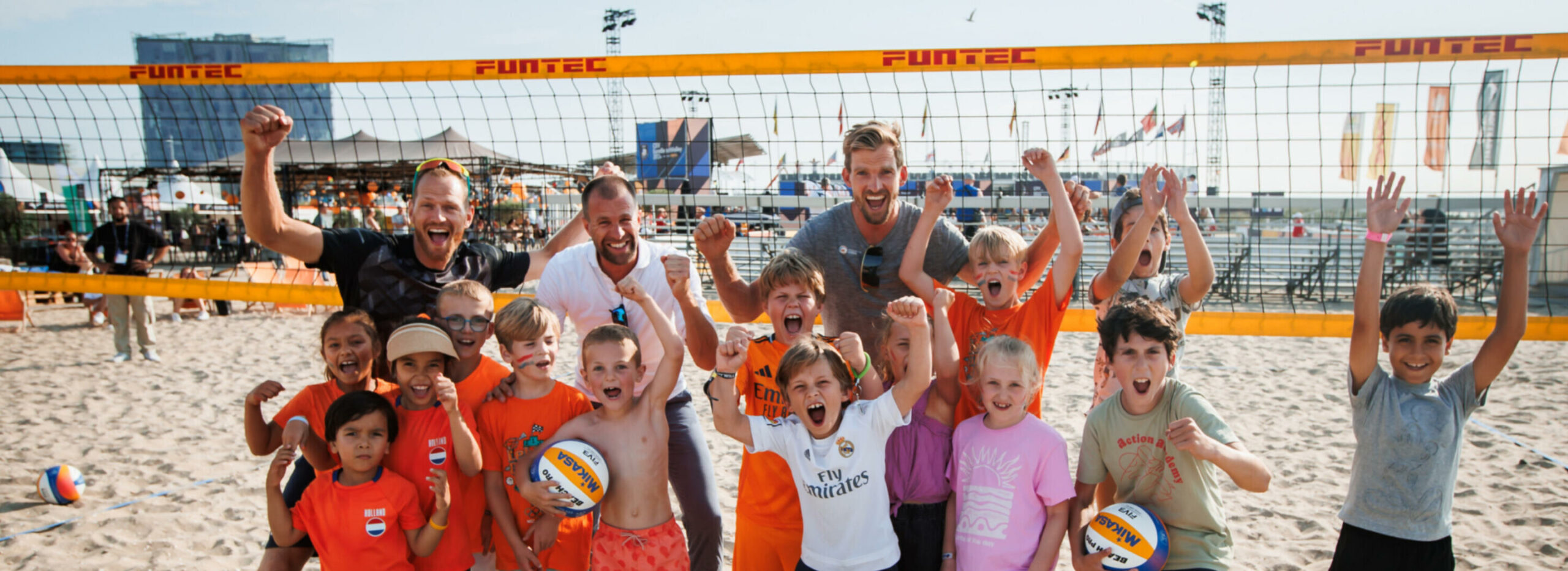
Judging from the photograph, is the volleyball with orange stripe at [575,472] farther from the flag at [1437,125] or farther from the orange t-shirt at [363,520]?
the flag at [1437,125]

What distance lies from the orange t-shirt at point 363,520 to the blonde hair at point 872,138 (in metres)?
1.77

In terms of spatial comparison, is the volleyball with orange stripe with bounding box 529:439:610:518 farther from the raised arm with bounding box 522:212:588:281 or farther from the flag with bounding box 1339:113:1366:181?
the flag with bounding box 1339:113:1366:181

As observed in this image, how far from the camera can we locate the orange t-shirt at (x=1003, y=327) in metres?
2.54

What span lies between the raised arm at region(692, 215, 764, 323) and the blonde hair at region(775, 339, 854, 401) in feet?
1.12

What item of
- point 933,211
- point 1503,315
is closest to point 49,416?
point 933,211

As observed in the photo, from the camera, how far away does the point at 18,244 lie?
675 inches

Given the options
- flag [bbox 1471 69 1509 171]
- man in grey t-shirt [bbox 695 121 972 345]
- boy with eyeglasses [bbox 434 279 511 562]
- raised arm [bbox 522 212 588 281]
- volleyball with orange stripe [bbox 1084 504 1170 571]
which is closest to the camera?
volleyball with orange stripe [bbox 1084 504 1170 571]

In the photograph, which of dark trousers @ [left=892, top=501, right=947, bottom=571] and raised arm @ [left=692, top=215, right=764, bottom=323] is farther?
raised arm @ [left=692, top=215, right=764, bottom=323]

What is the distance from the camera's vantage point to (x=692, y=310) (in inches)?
101

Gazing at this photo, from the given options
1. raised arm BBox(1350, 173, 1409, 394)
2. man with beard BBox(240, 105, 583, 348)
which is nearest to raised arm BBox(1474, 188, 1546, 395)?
raised arm BBox(1350, 173, 1409, 394)

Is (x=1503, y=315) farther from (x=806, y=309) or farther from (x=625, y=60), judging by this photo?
(x=625, y=60)

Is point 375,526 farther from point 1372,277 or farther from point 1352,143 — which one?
point 1352,143

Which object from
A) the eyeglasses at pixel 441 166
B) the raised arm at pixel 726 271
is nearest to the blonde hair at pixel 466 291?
the eyeglasses at pixel 441 166

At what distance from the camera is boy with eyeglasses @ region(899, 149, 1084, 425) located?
252 cm
